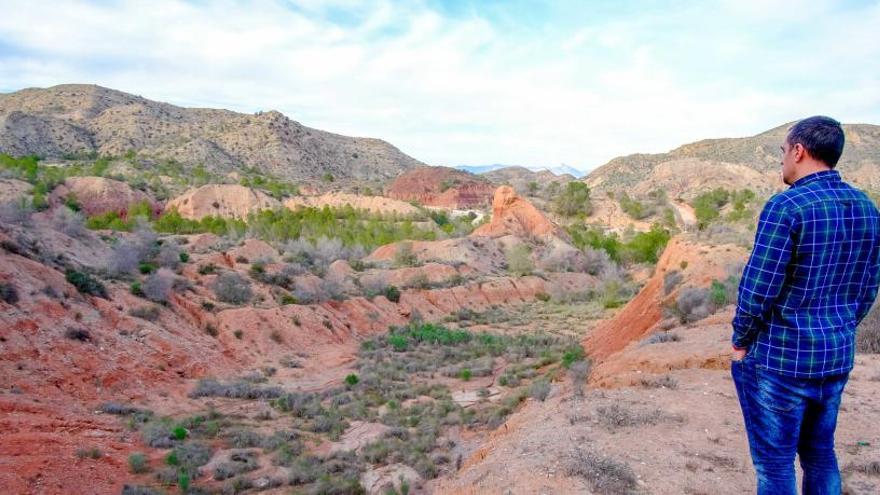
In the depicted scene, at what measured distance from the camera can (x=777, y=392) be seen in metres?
3.02

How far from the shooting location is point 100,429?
10555 mm

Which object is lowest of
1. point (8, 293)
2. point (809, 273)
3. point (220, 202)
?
point (8, 293)

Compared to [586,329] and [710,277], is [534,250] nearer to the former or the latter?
[586,329]

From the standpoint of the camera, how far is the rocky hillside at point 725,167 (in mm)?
70062

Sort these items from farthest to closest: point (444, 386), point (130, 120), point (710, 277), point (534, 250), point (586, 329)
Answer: point (130, 120)
point (534, 250)
point (586, 329)
point (710, 277)
point (444, 386)

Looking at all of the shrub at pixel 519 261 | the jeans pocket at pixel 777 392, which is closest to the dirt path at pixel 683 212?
the shrub at pixel 519 261

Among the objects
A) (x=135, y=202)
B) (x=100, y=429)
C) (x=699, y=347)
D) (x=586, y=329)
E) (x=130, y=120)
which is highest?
(x=130, y=120)

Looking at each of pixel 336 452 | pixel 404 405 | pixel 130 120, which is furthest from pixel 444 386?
pixel 130 120

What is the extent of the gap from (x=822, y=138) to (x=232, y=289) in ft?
69.0

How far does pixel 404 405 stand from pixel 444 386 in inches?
74.5

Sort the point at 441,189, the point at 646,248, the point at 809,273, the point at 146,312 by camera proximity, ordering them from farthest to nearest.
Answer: the point at 441,189 < the point at 646,248 < the point at 146,312 < the point at 809,273

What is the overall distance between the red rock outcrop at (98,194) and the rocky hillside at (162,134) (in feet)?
75.6

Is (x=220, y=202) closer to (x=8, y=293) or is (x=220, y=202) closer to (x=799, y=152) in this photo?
(x=8, y=293)

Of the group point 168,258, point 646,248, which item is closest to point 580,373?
point 168,258
